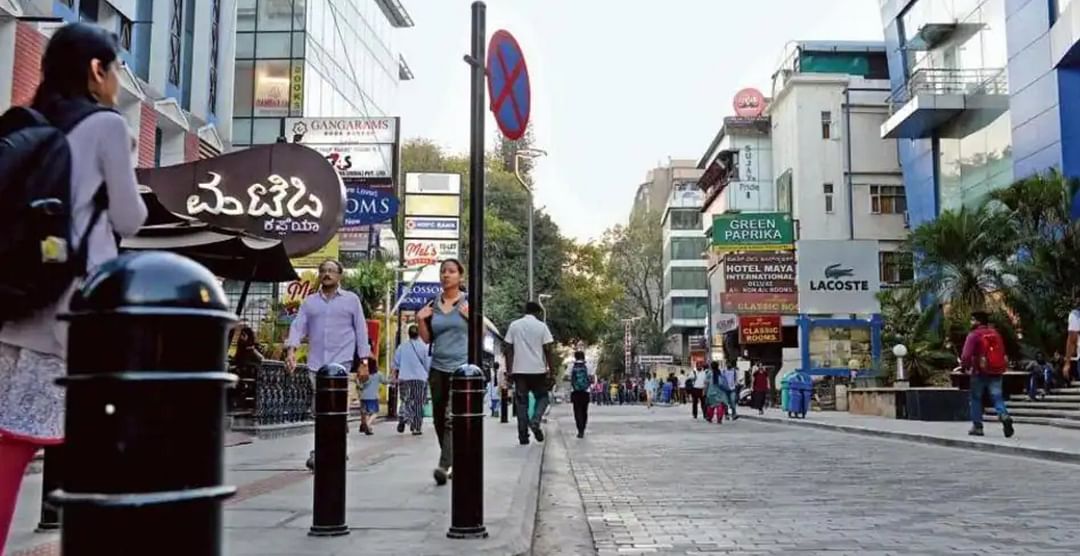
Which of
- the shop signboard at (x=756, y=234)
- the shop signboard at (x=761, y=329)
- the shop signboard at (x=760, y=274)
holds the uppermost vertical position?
the shop signboard at (x=756, y=234)

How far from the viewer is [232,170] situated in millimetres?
11195

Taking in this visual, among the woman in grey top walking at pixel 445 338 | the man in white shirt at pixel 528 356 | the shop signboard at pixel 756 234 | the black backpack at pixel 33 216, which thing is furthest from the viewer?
the shop signboard at pixel 756 234

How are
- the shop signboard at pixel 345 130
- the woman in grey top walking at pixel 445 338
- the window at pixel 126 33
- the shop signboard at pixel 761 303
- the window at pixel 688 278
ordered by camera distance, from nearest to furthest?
the woman in grey top walking at pixel 445 338
the window at pixel 126 33
the shop signboard at pixel 345 130
the shop signboard at pixel 761 303
the window at pixel 688 278

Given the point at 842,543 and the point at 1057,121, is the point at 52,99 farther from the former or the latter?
the point at 1057,121

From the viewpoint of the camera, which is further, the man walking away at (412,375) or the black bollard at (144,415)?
the man walking away at (412,375)

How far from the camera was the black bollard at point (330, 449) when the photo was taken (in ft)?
17.1

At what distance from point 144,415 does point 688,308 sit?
7482 cm

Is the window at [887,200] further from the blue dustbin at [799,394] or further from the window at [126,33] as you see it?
the window at [126,33]

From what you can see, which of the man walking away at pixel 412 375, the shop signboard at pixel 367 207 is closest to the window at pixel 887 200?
the shop signboard at pixel 367 207

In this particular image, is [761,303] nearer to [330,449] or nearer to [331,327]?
[331,327]

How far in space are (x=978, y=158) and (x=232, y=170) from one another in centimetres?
2652

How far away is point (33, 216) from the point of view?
2.76 meters

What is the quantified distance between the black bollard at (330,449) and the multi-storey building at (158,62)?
433 inches

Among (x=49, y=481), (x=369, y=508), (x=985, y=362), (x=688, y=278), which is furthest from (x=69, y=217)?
(x=688, y=278)
